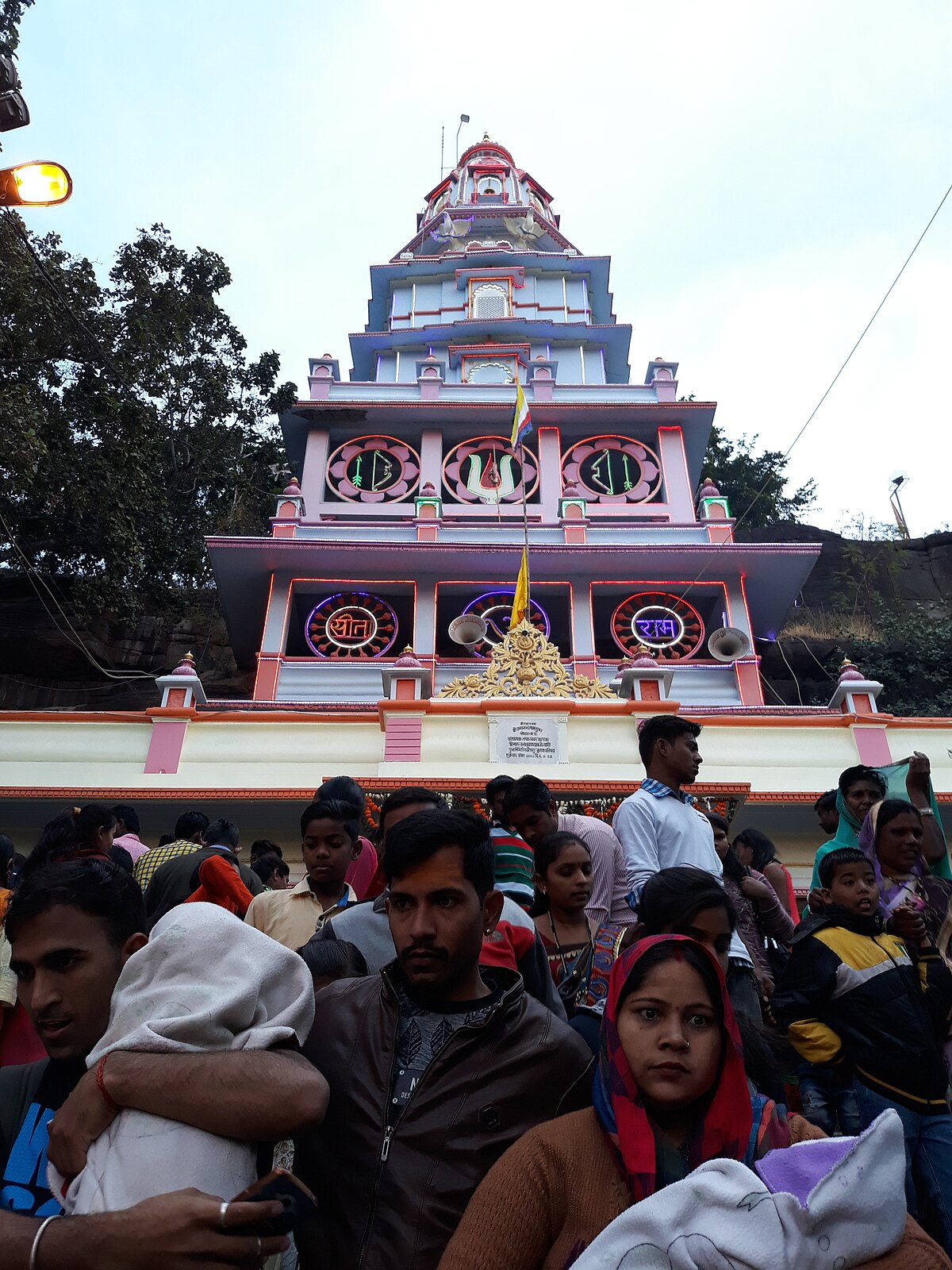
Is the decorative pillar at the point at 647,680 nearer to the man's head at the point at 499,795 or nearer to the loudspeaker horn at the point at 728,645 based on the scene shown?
the loudspeaker horn at the point at 728,645

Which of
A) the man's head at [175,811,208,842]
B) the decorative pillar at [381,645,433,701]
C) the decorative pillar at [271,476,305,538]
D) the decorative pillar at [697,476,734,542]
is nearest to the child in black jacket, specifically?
the man's head at [175,811,208,842]

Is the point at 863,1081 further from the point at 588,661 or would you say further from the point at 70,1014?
the point at 588,661

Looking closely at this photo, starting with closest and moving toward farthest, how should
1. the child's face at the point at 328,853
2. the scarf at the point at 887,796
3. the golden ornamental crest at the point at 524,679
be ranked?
the child's face at the point at 328,853 → the scarf at the point at 887,796 → the golden ornamental crest at the point at 524,679

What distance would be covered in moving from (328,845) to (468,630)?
12691mm

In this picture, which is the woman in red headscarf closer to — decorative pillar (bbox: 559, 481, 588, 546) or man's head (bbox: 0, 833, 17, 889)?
man's head (bbox: 0, 833, 17, 889)

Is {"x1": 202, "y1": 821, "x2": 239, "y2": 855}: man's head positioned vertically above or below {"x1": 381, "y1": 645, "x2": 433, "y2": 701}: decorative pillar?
below

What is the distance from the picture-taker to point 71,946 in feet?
7.27

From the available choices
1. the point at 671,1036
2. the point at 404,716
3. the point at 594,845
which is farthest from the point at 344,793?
the point at 404,716

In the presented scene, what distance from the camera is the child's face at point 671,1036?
2.08 metres

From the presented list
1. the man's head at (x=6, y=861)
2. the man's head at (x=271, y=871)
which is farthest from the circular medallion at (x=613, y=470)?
the man's head at (x=6, y=861)

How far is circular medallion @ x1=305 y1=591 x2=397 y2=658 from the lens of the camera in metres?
17.3

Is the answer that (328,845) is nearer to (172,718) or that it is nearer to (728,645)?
(172,718)

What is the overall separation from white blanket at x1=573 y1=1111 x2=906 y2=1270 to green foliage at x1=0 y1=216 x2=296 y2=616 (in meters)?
12.4

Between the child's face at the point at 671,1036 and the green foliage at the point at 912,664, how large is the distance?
1972 cm
